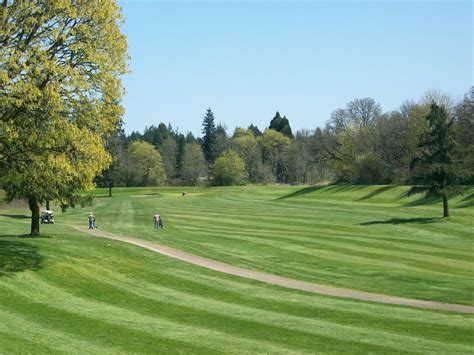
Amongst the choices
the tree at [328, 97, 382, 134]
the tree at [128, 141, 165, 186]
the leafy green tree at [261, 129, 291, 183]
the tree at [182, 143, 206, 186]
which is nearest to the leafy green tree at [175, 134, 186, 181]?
the tree at [182, 143, 206, 186]

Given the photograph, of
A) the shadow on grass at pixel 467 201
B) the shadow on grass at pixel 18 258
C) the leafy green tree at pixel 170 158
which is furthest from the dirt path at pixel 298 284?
the leafy green tree at pixel 170 158

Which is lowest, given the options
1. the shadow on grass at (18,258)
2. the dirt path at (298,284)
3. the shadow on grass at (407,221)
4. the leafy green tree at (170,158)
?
the dirt path at (298,284)

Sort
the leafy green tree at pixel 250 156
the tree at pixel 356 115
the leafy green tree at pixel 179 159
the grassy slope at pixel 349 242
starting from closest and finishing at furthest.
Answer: the grassy slope at pixel 349 242 → the tree at pixel 356 115 → the leafy green tree at pixel 250 156 → the leafy green tree at pixel 179 159

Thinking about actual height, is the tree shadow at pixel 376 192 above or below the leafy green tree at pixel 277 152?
below

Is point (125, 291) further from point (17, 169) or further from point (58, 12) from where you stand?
point (58, 12)

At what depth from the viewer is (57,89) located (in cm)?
2283

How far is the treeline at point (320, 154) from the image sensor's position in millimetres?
102625

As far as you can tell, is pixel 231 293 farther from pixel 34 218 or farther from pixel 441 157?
pixel 441 157

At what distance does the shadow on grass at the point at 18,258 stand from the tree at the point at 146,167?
445 feet

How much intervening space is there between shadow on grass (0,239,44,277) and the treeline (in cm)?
2862

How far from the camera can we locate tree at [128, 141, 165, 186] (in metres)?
166

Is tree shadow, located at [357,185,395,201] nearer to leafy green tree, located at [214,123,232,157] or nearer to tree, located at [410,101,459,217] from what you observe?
tree, located at [410,101,459,217]

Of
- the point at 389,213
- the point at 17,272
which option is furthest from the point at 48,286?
the point at 389,213

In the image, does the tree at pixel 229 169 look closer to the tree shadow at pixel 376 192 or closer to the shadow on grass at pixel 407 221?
the tree shadow at pixel 376 192
